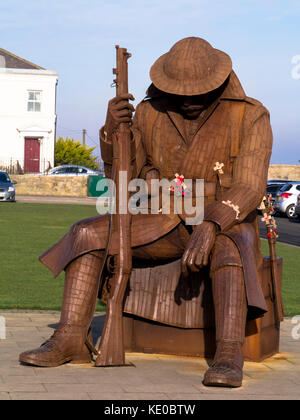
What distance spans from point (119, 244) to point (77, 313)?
0.51 m

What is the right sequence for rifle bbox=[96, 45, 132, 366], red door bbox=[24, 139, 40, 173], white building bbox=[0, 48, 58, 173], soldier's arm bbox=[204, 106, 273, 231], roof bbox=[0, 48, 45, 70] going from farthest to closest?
roof bbox=[0, 48, 45, 70]
red door bbox=[24, 139, 40, 173]
white building bbox=[0, 48, 58, 173]
soldier's arm bbox=[204, 106, 273, 231]
rifle bbox=[96, 45, 132, 366]

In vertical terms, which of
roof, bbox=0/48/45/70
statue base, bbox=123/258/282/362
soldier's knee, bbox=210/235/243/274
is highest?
roof, bbox=0/48/45/70

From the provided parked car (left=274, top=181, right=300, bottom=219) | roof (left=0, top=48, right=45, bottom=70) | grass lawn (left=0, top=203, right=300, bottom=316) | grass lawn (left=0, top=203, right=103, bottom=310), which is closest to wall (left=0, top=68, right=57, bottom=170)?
roof (left=0, top=48, right=45, bottom=70)

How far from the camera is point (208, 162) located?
5.45 metres

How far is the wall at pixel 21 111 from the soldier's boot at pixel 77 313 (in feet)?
153

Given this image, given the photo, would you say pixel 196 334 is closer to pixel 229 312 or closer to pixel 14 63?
pixel 229 312

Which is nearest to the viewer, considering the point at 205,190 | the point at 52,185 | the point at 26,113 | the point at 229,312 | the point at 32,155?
the point at 229,312

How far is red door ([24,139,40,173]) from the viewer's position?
170ft

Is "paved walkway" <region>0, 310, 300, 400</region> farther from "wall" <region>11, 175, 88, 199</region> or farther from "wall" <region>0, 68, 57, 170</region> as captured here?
"wall" <region>0, 68, 57, 170</region>

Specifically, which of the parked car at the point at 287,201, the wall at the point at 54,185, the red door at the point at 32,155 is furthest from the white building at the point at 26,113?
the parked car at the point at 287,201

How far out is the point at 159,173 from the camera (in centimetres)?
566

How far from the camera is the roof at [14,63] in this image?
53838 mm

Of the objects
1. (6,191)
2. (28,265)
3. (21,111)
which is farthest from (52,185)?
(28,265)
